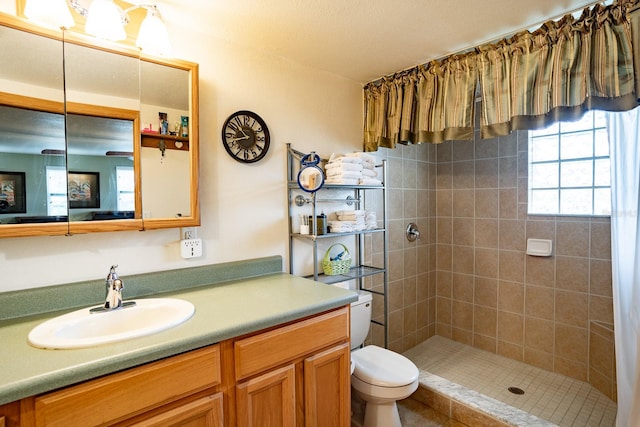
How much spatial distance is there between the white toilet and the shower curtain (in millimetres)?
1015

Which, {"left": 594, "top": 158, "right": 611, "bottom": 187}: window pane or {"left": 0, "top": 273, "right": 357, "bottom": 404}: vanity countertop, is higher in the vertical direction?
{"left": 594, "top": 158, "right": 611, "bottom": 187}: window pane

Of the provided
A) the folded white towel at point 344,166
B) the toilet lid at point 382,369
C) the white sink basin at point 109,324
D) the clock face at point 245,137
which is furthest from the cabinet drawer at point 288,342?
the clock face at point 245,137

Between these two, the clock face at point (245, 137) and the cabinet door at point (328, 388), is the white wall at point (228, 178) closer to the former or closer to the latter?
the clock face at point (245, 137)

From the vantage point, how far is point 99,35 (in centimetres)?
135

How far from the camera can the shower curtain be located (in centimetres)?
160

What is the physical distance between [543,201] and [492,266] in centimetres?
64

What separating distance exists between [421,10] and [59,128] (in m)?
1.61

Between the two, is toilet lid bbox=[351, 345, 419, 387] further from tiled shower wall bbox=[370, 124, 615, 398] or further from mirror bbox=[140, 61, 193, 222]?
mirror bbox=[140, 61, 193, 222]

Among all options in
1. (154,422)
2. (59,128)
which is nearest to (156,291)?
(154,422)

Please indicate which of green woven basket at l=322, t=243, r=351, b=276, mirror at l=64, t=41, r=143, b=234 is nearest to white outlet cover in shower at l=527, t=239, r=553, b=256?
green woven basket at l=322, t=243, r=351, b=276

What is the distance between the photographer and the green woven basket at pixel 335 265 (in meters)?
2.16

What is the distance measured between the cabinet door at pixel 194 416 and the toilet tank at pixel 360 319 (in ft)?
3.43

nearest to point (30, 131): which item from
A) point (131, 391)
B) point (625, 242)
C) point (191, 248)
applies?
point (191, 248)

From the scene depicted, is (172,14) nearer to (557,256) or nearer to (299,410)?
(299,410)
